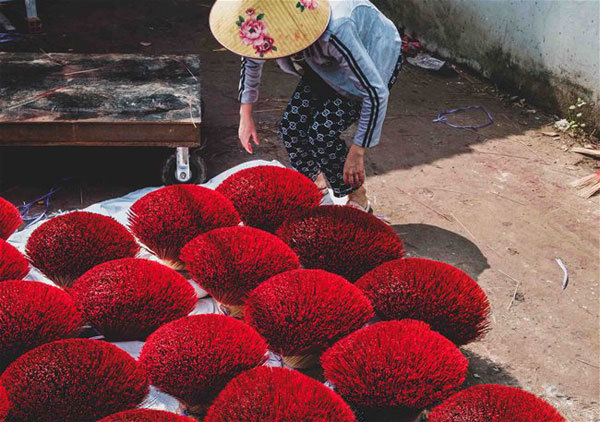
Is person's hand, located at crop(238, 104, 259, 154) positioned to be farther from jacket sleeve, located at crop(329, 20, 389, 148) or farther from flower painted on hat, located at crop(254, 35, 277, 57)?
flower painted on hat, located at crop(254, 35, 277, 57)

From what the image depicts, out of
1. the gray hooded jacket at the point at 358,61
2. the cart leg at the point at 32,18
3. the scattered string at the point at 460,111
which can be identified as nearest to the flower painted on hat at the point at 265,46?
the gray hooded jacket at the point at 358,61

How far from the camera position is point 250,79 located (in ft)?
8.46

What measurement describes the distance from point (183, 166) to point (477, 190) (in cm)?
132

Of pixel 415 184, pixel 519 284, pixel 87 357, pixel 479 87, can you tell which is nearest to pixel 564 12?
pixel 479 87

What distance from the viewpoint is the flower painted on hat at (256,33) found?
2.00 m

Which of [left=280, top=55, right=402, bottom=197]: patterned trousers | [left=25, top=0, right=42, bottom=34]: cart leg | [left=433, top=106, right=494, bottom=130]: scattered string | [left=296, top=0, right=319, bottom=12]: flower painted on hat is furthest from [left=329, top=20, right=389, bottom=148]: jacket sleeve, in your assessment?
[left=25, top=0, right=42, bottom=34]: cart leg

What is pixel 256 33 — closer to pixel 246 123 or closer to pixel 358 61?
pixel 358 61

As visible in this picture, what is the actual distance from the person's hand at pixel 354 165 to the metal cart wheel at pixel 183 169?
0.74 meters

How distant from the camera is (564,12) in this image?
3842mm

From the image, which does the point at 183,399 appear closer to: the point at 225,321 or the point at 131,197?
the point at 225,321

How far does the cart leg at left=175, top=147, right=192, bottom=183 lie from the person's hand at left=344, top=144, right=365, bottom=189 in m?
0.74

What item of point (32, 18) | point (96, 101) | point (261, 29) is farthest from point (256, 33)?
point (32, 18)

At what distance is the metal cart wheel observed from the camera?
9.51 feet

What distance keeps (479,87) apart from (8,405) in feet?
12.1
